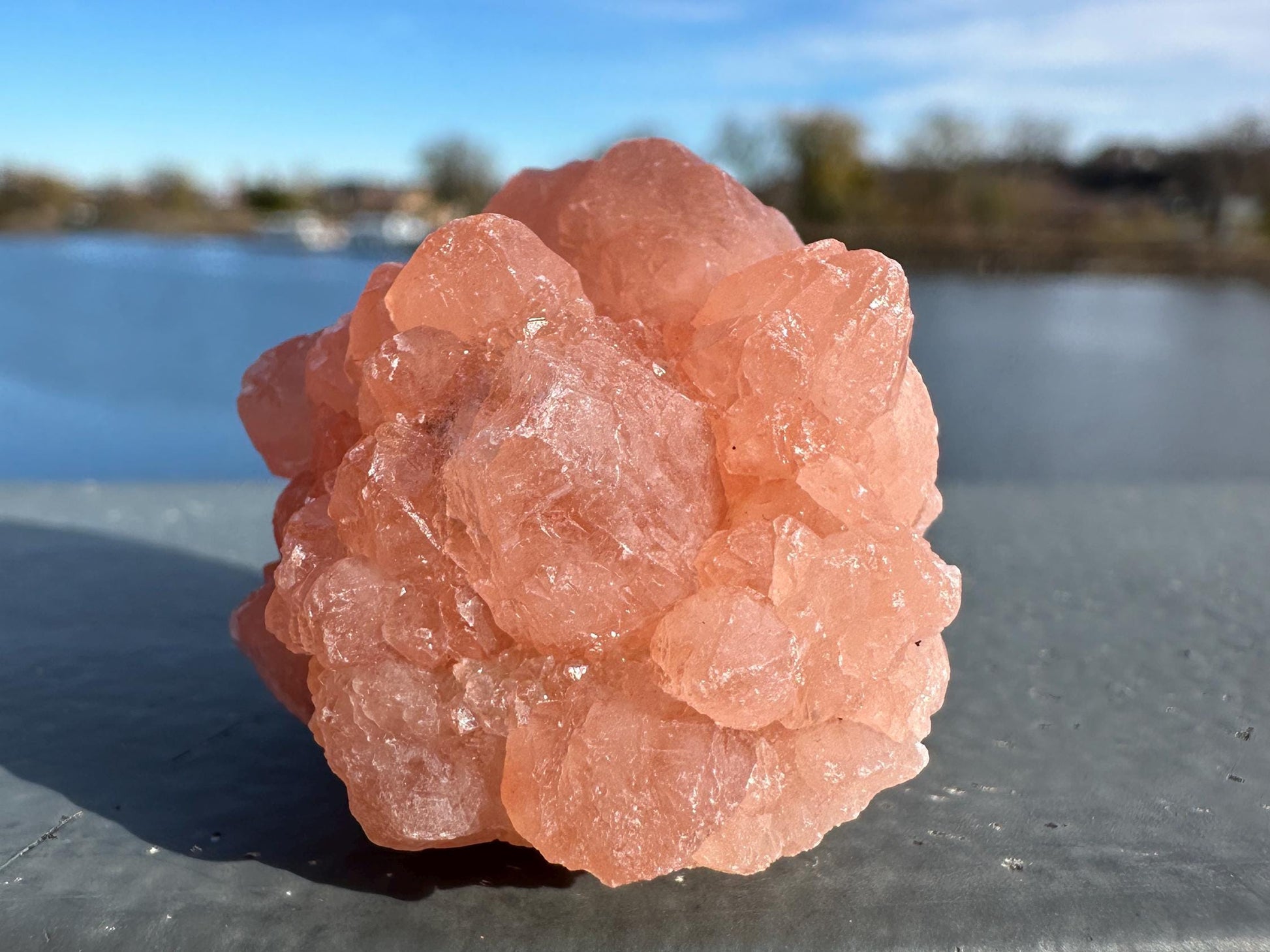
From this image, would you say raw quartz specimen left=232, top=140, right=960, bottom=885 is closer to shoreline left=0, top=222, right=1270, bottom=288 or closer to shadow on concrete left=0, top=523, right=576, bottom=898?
shadow on concrete left=0, top=523, right=576, bottom=898

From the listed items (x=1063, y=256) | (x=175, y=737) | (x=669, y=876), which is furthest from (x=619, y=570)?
(x=1063, y=256)

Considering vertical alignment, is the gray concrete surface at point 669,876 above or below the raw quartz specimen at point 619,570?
below

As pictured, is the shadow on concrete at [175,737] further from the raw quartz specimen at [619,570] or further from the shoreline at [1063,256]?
the shoreline at [1063,256]

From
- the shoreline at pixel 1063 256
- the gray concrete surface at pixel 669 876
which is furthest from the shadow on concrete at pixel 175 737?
the shoreline at pixel 1063 256

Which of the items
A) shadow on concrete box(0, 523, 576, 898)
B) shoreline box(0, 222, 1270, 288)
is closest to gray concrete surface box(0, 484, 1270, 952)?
shadow on concrete box(0, 523, 576, 898)

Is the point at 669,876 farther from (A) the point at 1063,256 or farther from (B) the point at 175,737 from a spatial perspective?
(A) the point at 1063,256

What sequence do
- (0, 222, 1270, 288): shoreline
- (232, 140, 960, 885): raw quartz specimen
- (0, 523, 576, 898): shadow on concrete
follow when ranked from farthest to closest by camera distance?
1. (0, 222, 1270, 288): shoreline
2. (0, 523, 576, 898): shadow on concrete
3. (232, 140, 960, 885): raw quartz specimen
